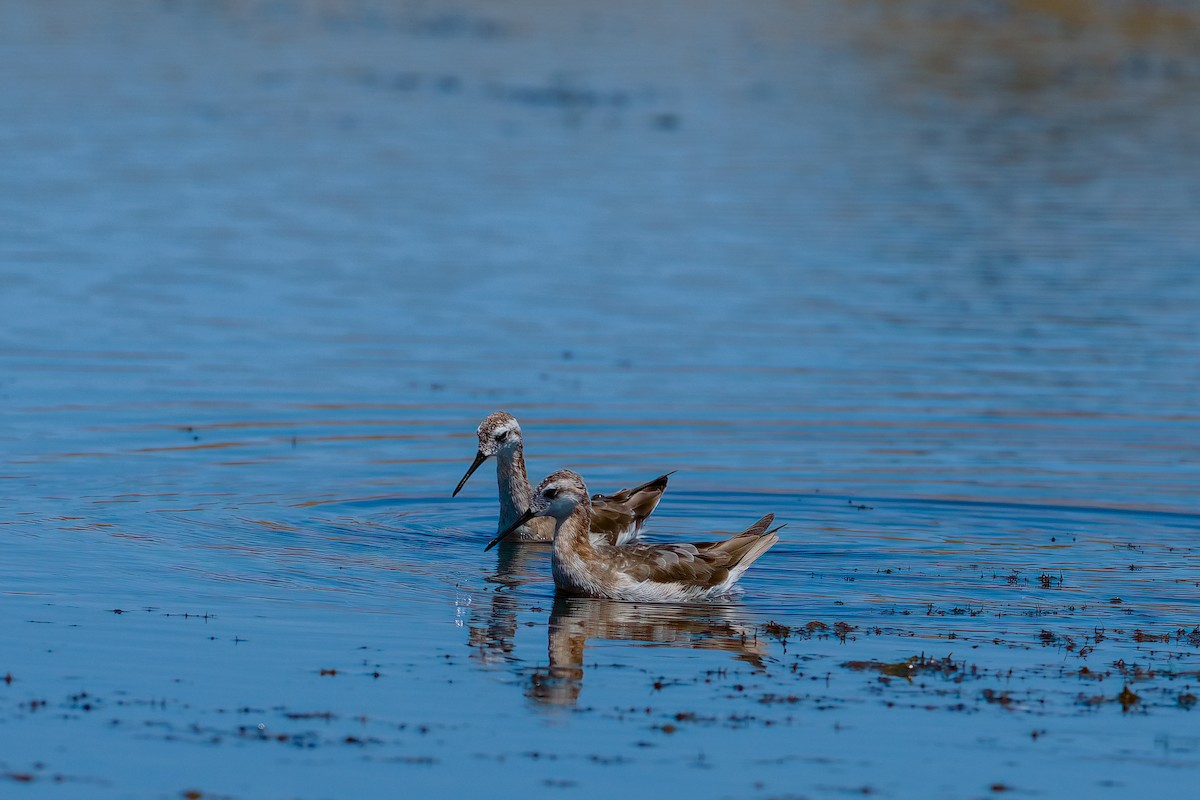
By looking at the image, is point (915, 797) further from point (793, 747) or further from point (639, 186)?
point (639, 186)

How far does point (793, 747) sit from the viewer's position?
11.3m

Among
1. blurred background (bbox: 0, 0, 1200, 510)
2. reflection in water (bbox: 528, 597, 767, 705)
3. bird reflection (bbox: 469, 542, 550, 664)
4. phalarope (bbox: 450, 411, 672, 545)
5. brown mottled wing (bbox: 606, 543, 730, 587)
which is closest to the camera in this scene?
reflection in water (bbox: 528, 597, 767, 705)

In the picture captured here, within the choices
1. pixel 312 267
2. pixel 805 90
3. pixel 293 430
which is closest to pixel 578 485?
pixel 293 430

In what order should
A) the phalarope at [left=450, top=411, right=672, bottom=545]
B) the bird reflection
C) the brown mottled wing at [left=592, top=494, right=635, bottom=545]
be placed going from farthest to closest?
the phalarope at [left=450, top=411, right=672, bottom=545] → the brown mottled wing at [left=592, top=494, right=635, bottom=545] → the bird reflection

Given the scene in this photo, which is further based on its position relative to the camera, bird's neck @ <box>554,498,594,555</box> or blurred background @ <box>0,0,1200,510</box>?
blurred background @ <box>0,0,1200,510</box>

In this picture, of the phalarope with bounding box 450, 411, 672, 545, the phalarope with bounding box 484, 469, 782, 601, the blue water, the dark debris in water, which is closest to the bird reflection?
the blue water

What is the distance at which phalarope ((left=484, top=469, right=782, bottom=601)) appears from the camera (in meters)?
15.2

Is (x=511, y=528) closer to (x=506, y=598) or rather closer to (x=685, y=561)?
(x=506, y=598)

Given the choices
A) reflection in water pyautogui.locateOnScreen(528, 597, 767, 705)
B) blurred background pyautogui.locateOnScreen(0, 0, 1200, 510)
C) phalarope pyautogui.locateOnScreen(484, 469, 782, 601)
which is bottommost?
reflection in water pyautogui.locateOnScreen(528, 597, 767, 705)

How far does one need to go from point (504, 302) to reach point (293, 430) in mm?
7798

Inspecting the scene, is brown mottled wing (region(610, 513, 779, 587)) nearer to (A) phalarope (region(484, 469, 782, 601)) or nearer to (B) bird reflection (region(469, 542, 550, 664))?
(A) phalarope (region(484, 469, 782, 601))

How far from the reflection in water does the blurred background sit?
4.55 metres

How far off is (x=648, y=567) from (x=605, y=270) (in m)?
16.8

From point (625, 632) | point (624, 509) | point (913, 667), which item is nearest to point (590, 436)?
point (624, 509)
